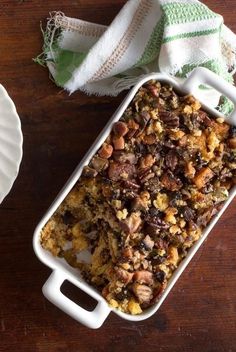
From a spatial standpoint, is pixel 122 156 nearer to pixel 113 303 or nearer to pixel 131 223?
pixel 131 223

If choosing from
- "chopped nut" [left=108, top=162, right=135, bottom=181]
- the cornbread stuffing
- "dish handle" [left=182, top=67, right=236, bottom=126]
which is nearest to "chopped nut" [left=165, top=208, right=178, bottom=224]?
the cornbread stuffing

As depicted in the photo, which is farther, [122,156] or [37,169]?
[37,169]

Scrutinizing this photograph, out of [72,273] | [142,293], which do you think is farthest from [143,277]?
[72,273]

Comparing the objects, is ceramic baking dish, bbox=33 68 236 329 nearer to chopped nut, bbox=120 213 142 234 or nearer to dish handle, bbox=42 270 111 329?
dish handle, bbox=42 270 111 329

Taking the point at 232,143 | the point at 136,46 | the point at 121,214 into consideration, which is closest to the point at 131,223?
the point at 121,214

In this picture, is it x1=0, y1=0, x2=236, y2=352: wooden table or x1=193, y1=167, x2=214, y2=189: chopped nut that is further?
x1=0, y1=0, x2=236, y2=352: wooden table

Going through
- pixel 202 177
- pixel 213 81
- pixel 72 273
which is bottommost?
pixel 72 273

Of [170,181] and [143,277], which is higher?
[170,181]
